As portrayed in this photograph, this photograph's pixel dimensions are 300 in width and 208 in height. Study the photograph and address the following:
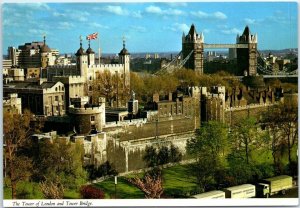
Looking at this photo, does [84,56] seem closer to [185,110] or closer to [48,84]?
[48,84]

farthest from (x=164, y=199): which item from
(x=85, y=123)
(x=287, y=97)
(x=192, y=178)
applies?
(x=287, y=97)

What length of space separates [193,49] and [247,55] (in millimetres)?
906

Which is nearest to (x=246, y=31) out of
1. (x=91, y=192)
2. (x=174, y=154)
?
(x=174, y=154)

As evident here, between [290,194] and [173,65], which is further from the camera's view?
[173,65]

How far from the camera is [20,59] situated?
8.57 metres

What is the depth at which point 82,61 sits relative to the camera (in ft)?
27.5

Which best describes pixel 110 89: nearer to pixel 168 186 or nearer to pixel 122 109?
pixel 122 109

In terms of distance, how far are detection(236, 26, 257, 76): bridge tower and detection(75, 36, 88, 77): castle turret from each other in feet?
6.42

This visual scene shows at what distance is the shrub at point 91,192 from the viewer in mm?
7195

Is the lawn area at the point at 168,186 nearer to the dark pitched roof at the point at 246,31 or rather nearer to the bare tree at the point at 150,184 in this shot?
the bare tree at the point at 150,184

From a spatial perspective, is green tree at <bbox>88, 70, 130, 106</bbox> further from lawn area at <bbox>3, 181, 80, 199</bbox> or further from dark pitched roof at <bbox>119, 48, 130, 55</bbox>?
lawn area at <bbox>3, 181, 80, 199</bbox>

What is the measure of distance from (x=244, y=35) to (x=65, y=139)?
2534 millimetres

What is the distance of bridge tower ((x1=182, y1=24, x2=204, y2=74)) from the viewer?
7.81 m

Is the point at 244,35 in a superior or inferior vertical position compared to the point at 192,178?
superior
